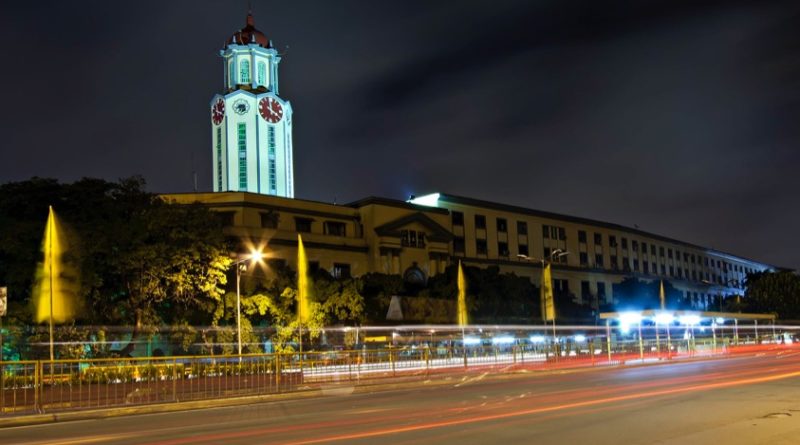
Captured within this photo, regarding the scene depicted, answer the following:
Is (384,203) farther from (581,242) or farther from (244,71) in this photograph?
A: (244,71)

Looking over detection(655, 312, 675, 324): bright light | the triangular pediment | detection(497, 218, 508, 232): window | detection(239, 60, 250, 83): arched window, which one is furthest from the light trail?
detection(239, 60, 250, 83): arched window

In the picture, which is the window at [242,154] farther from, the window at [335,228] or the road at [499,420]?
the road at [499,420]

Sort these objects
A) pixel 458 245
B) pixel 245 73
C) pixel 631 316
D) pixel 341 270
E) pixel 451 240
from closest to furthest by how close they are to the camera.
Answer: pixel 631 316 < pixel 341 270 < pixel 451 240 < pixel 458 245 < pixel 245 73

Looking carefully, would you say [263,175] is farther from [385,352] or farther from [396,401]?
[396,401]

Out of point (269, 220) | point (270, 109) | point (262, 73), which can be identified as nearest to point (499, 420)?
point (269, 220)

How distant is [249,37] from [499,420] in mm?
115284

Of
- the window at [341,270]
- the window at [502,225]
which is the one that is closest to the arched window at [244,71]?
the window at [502,225]

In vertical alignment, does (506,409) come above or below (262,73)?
below

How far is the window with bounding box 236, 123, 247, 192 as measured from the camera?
341 feet

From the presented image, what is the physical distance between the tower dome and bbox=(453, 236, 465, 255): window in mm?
53040

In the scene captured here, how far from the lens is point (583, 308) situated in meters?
89.1

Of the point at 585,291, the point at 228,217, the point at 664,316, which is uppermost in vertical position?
the point at 228,217

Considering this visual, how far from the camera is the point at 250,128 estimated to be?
4281 inches

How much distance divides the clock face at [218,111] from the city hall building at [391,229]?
0.16 m
